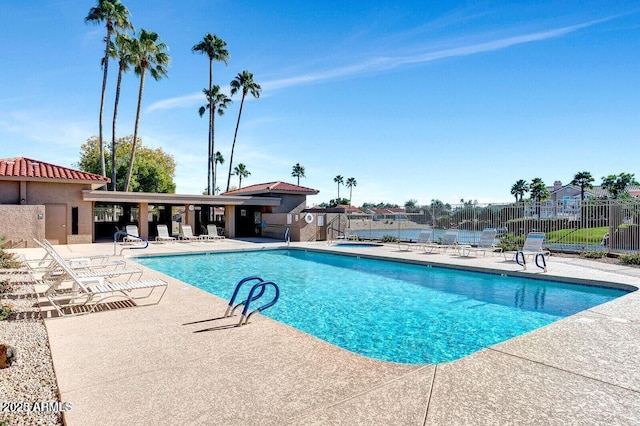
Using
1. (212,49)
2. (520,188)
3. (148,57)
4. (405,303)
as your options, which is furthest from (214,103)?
(520,188)

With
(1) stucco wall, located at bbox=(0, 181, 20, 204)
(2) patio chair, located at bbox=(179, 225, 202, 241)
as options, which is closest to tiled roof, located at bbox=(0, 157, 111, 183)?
(1) stucco wall, located at bbox=(0, 181, 20, 204)

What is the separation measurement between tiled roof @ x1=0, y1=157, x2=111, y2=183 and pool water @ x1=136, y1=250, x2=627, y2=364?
7.46 metres

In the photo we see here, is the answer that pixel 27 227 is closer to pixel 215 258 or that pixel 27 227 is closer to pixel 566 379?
pixel 215 258


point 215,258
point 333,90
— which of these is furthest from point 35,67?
point 333,90

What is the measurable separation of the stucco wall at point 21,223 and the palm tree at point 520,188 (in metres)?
60.9

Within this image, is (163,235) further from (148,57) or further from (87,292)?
(87,292)

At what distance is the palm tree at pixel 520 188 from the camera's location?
5941cm

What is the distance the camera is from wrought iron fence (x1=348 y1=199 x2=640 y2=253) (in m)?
14.2

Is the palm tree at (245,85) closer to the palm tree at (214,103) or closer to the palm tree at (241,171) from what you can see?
the palm tree at (214,103)

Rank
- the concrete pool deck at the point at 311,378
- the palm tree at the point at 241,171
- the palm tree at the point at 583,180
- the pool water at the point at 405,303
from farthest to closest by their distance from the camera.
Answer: the palm tree at the point at 241,171 < the palm tree at the point at 583,180 < the pool water at the point at 405,303 < the concrete pool deck at the point at 311,378

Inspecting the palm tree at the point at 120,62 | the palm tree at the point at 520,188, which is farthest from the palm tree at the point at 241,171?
the palm tree at the point at 520,188

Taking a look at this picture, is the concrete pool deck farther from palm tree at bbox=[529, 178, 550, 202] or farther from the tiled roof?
palm tree at bbox=[529, 178, 550, 202]

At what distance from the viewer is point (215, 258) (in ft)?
53.0

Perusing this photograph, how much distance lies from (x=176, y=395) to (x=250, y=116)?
128ft
